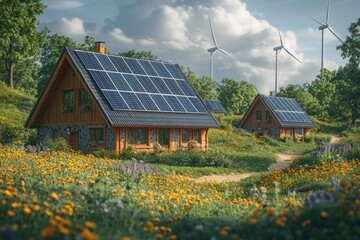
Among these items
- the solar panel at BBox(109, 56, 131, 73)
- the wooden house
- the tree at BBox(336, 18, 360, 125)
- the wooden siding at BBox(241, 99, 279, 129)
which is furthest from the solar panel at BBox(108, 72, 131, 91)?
the wooden siding at BBox(241, 99, 279, 129)

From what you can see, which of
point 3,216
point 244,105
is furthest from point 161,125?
point 244,105

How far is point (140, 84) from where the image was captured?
103 ft

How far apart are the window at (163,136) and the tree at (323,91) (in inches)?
2023

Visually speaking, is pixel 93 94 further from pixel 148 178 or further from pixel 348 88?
pixel 348 88

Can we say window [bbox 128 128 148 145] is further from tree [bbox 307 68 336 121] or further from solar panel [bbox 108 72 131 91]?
tree [bbox 307 68 336 121]

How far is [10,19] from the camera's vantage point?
143 feet

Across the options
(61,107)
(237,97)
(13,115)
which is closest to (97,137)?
(61,107)

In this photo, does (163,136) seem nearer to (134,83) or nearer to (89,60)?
(134,83)

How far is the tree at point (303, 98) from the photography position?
77.9 meters

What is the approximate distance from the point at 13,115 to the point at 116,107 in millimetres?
15650

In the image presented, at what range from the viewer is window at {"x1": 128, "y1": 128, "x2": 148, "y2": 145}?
29250 millimetres

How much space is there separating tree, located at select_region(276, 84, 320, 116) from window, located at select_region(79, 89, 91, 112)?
55771 mm

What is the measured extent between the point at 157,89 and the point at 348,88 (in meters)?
18.3

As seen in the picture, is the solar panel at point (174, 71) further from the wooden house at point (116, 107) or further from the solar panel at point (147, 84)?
the solar panel at point (147, 84)
